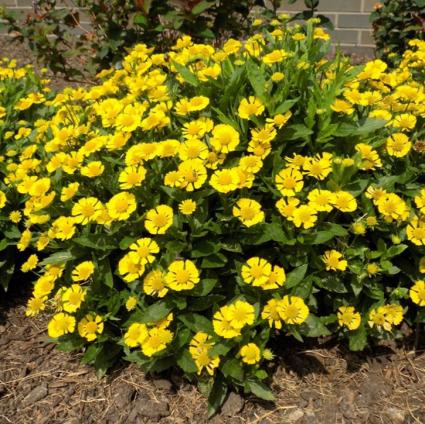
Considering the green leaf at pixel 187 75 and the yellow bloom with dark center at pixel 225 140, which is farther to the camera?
the green leaf at pixel 187 75

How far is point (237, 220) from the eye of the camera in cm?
202

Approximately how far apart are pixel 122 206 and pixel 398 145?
1136 millimetres

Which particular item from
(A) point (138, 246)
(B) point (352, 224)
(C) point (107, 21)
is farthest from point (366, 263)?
(C) point (107, 21)

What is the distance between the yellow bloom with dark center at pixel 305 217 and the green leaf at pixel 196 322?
516 mm

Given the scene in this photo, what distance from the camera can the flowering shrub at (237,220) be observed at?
1908 mm

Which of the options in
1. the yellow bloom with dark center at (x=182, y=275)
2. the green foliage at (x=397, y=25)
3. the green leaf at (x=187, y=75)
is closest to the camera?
the yellow bloom with dark center at (x=182, y=275)

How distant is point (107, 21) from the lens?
3.63 m

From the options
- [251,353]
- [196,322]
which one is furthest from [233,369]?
[196,322]

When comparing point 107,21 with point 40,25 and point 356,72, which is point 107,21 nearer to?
point 40,25

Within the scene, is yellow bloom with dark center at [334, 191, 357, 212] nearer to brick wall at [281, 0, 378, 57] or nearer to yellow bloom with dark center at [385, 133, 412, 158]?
yellow bloom with dark center at [385, 133, 412, 158]

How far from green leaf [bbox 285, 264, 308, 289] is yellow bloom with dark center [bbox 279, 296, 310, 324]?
64 mm

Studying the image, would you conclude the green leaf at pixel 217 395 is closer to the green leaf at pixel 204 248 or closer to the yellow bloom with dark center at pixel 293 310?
the yellow bloom with dark center at pixel 293 310

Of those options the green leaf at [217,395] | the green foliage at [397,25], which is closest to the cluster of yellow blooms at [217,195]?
the green leaf at [217,395]

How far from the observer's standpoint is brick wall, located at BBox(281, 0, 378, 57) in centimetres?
538
